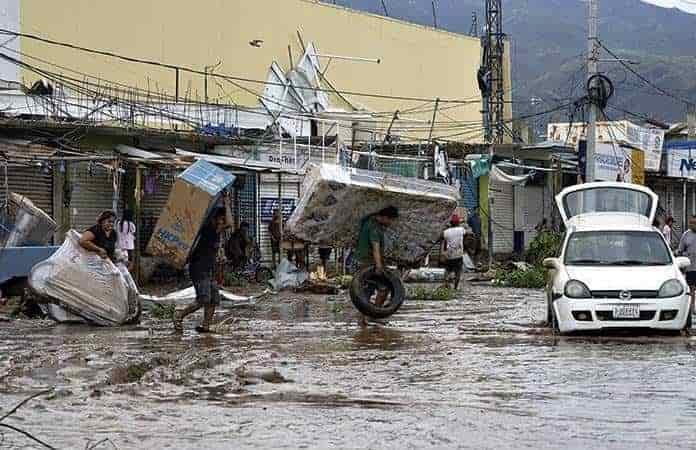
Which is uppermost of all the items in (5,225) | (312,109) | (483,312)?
(312,109)

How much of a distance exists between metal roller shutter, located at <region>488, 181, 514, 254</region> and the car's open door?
20.5m

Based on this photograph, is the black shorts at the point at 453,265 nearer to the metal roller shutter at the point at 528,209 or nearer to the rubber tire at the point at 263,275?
the rubber tire at the point at 263,275

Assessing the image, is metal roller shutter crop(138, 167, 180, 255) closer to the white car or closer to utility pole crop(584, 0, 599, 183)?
utility pole crop(584, 0, 599, 183)

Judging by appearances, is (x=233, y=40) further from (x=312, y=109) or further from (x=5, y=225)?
(x=5, y=225)

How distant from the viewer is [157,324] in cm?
1758

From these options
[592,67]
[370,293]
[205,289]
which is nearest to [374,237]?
[370,293]

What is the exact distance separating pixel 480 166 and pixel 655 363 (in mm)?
20972

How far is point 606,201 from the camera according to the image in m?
19.7

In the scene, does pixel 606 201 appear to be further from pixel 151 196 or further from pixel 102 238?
pixel 151 196

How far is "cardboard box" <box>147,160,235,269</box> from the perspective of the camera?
17.2 meters

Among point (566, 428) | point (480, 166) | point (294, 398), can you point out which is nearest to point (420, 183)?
point (294, 398)

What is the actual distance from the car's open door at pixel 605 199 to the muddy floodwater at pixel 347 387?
2.69 meters

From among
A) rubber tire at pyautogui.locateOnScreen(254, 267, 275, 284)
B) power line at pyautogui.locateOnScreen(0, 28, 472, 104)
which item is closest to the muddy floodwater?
rubber tire at pyautogui.locateOnScreen(254, 267, 275, 284)

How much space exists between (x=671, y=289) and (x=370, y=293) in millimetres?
4628
